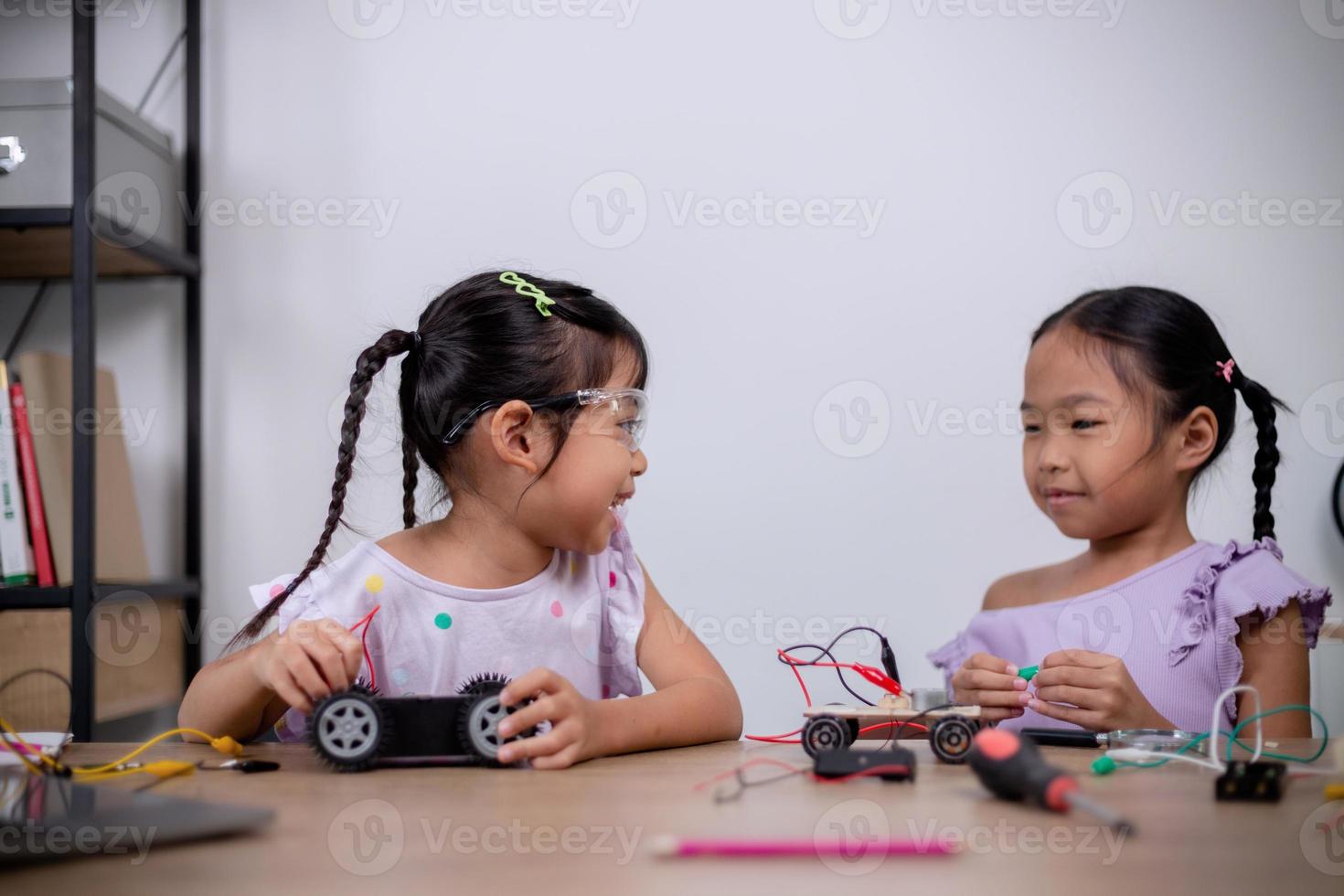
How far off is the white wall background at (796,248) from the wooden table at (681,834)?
4.06 ft

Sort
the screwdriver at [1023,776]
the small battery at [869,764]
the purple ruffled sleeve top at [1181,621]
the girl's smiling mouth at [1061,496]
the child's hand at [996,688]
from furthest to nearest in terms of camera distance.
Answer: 1. the girl's smiling mouth at [1061,496]
2. the purple ruffled sleeve top at [1181,621]
3. the child's hand at [996,688]
4. the small battery at [869,764]
5. the screwdriver at [1023,776]

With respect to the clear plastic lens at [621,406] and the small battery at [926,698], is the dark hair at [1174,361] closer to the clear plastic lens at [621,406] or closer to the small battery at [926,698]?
the small battery at [926,698]

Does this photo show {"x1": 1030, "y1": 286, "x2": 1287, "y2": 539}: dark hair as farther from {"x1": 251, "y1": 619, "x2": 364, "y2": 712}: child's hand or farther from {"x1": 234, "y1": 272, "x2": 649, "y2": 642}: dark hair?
{"x1": 251, "y1": 619, "x2": 364, "y2": 712}: child's hand

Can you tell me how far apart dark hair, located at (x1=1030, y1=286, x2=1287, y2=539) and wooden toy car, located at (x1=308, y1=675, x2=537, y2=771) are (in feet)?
3.49

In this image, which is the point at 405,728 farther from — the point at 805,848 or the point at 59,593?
the point at 59,593

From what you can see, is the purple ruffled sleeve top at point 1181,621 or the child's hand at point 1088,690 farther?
the purple ruffled sleeve top at point 1181,621

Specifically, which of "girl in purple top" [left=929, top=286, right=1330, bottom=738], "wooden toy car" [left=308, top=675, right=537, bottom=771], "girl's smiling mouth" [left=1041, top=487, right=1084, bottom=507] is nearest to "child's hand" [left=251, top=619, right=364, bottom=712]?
"wooden toy car" [left=308, top=675, right=537, bottom=771]

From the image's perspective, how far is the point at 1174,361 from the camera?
1.56 metres

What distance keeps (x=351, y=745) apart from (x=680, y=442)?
127 centimetres

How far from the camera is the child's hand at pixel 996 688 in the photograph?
1.16 m

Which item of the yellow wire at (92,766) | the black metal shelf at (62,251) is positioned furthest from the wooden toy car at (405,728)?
the black metal shelf at (62,251)

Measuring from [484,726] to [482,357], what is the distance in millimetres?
517

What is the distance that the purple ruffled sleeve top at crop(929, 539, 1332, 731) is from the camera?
1.42 m

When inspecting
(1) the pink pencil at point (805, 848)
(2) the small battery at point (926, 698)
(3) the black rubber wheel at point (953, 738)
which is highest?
(1) the pink pencil at point (805, 848)
